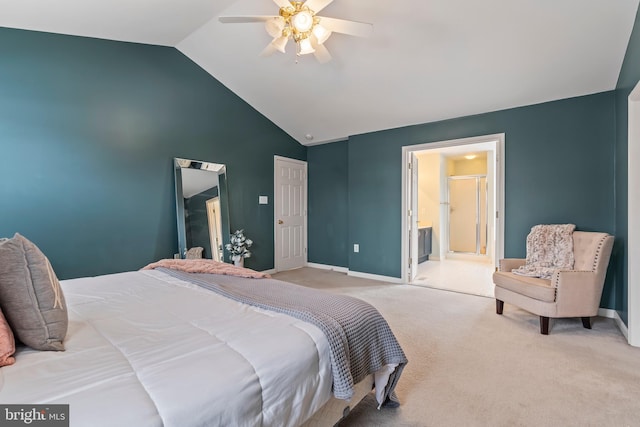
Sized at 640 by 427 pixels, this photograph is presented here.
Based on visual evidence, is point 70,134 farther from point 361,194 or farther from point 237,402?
point 361,194

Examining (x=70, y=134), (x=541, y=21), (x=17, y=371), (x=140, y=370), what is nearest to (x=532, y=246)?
(x=541, y=21)

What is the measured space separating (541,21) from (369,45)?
153 centimetres

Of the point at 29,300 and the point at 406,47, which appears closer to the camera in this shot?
the point at 29,300

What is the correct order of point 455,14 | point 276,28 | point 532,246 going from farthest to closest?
point 532,246
point 455,14
point 276,28

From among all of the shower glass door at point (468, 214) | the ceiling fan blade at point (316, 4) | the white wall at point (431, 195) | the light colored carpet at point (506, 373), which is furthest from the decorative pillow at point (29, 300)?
the shower glass door at point (468, 214)

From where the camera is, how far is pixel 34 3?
257cm

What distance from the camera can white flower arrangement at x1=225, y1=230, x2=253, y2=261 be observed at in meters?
4.53

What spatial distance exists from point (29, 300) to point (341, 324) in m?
1.18

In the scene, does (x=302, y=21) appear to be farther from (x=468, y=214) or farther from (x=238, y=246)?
(x=468, y=214)

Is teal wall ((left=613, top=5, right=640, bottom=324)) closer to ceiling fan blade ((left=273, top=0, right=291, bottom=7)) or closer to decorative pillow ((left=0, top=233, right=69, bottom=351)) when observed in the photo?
ceiling fan blade ((left=273, top=0, right=291, bottom=7))

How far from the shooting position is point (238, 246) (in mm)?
4598

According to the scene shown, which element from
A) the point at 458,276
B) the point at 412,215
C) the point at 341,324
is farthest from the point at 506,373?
the point at 458,276

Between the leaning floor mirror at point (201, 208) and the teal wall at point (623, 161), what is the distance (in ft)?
14.9

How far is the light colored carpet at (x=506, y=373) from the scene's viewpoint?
1695mm
